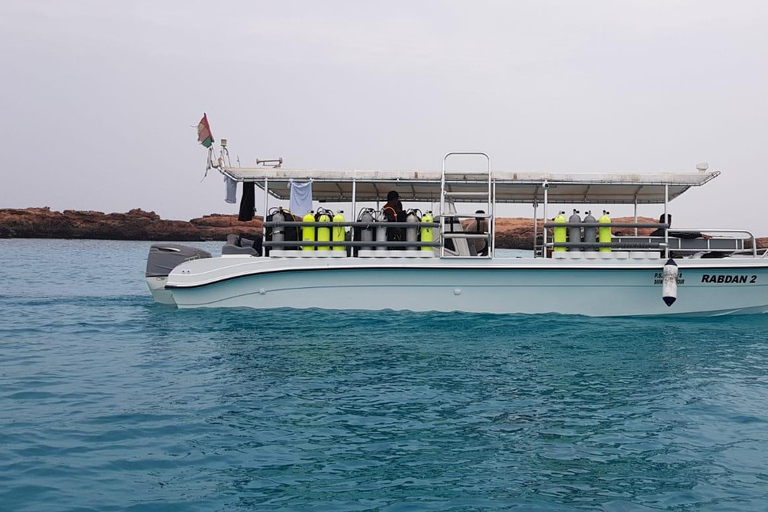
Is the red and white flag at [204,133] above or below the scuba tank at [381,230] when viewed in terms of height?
above

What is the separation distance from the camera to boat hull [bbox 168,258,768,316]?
41.3ft

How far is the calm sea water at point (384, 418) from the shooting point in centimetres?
488

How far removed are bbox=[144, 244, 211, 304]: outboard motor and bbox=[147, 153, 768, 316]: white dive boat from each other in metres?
1.10

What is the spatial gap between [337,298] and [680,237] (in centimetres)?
742

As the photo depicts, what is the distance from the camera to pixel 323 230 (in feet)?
43.6

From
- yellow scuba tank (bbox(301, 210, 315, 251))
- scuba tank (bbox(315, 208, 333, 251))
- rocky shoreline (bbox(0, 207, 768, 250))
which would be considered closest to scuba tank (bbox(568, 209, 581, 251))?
scuba tank (bbox(315, 208, 333, 251))

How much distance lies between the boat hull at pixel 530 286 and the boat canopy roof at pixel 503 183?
5.74 ft

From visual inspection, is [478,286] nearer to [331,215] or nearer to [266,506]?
[331,215]

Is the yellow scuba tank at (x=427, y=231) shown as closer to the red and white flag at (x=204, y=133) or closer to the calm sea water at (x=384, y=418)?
the calm sea water at (x=384, y=418)

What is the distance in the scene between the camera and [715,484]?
5.08 meters

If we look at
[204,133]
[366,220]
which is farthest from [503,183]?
[204,133]

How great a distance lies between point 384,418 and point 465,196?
756 centimetres

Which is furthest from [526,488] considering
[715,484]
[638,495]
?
[715,484]

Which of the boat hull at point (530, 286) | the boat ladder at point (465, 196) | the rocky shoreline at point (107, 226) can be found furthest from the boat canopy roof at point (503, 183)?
the rocky shoreline at point (107, 226)
